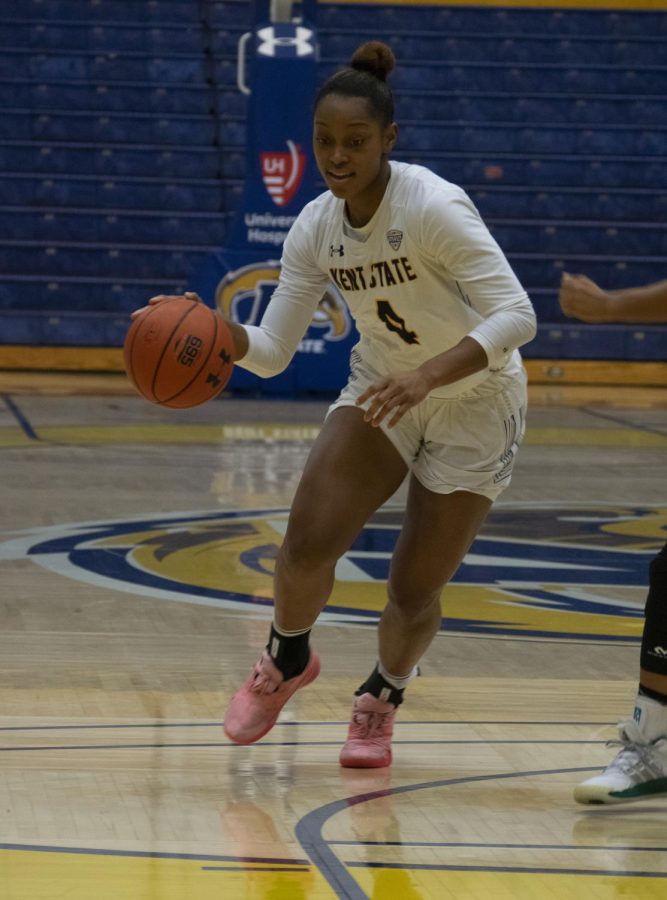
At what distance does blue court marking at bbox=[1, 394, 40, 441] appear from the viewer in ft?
30.6

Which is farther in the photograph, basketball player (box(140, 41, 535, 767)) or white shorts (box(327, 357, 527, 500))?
white shorts (box(327, 357, 527, 500))

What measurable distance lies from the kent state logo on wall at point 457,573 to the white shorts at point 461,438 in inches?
55.6

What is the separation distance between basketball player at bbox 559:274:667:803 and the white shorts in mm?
327

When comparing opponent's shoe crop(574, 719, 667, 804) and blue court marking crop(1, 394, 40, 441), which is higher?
opponent's shoe crop(574, 719, 667, 804)

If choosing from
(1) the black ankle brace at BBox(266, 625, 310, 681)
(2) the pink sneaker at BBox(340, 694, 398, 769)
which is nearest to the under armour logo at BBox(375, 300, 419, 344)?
(1) the black ankle brace at BBox(266, 625, 310, 681)

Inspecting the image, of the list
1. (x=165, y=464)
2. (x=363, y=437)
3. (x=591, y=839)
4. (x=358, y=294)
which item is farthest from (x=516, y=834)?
(x=165, y=464)

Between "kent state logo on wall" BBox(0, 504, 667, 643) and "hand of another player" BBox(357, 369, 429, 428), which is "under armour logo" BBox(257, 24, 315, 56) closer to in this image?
"kent state logo on wall" BBox(0, 504, 667, 643)

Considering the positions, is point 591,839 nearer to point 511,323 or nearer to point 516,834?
point 516,834

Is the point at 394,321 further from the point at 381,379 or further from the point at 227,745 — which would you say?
the point at 227,745

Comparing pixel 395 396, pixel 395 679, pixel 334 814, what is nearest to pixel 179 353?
pixel 395 396

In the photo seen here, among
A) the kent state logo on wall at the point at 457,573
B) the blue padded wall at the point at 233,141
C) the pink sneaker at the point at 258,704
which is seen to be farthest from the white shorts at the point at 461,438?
the blue padded wall at the point at 233,141

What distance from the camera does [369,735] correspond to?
3.53 m

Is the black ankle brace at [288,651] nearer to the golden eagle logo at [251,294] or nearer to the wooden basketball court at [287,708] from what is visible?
the wooden basketball court at [287,708]

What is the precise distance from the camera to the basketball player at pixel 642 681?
10.5 feet
